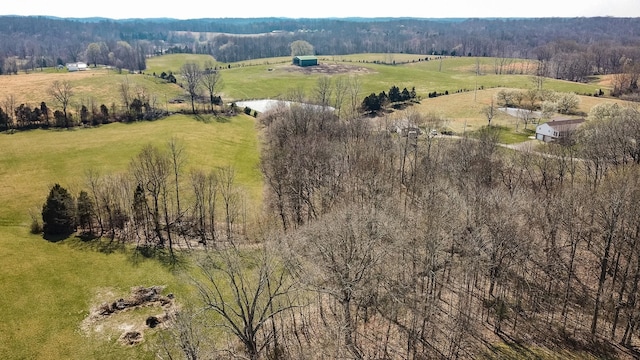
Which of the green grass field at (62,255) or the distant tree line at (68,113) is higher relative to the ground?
the distant tree line at (68,113)

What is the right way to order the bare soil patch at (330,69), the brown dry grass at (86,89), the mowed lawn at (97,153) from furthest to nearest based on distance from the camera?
the bare soil patch at (330,69) < the brown dry grass at (86,89) < the mowed lawn at (97,153)

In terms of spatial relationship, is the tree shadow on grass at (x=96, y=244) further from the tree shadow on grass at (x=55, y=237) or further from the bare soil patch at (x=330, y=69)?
the bare soil patch at (x=330, y=69)

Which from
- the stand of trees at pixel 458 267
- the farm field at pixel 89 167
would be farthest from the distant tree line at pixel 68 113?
the stand of trees at pixel 458 267

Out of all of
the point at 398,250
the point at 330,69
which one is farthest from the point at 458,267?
the point at 330,69

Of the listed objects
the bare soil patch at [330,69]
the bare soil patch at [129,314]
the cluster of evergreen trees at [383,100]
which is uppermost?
the bare soil patch at [330,69]

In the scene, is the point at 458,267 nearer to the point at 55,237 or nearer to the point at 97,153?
the point at 55,237

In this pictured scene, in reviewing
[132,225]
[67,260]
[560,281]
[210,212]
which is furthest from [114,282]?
[560,281]

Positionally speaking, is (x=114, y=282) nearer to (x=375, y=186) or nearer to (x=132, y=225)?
(x=132, y=225)
